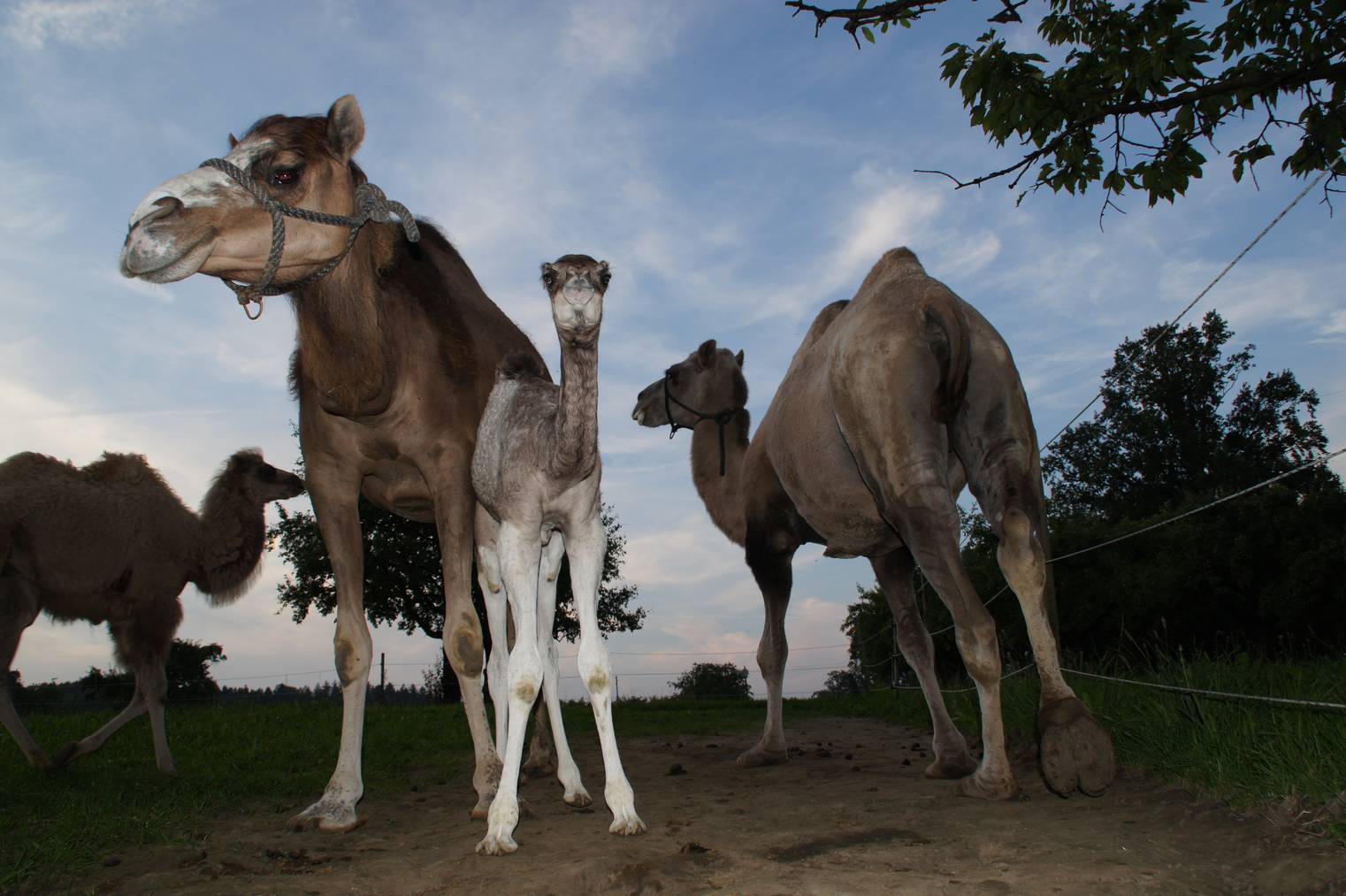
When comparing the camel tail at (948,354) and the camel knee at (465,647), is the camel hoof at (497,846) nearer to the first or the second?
the camel knee at (465,647)

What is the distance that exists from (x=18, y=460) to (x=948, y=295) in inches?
312

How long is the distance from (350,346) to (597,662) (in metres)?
2.10

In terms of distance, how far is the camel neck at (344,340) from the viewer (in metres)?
4.82

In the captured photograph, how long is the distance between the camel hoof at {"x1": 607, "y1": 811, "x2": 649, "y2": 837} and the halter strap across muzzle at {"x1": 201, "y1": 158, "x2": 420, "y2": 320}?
2.85 metres

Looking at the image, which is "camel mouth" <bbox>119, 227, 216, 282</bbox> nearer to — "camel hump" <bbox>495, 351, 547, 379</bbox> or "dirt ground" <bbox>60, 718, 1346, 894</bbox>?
"camel hump" <bbox>495, 351, 547, 379</bbox>

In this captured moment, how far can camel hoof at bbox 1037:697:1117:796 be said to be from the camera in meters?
4.12

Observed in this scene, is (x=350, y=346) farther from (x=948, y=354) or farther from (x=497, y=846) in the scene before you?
(x=948, y=354)

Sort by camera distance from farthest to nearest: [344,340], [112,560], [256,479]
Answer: [256,479] → [112,560] → [344,340]

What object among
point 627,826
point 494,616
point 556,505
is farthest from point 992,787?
point 494,616

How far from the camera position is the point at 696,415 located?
899 cm

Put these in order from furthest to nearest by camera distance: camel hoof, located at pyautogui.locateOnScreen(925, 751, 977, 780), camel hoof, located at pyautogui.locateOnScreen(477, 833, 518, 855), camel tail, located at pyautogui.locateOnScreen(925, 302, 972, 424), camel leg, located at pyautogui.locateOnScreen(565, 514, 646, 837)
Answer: camel hoof, located at pyautogui.locateOnScreen(925, 751, 977, 780), camel tail, located at pyautogui.locateOnScreen(925, 302, 972, 424), camel leg, located at pyautogui.locateOnScreen(565, 514, 646, 837), camel hoof, located at pyautogui.locateOnScreen(477, 833, 518, 855)

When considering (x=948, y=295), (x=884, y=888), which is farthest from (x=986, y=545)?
(x=884, y=888)

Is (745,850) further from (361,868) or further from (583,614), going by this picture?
(361,868)

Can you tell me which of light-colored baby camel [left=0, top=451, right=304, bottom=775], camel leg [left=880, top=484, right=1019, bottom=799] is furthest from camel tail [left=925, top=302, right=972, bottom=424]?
light-colored baby camel [left=0, top=451, right=304, bottom=775]
